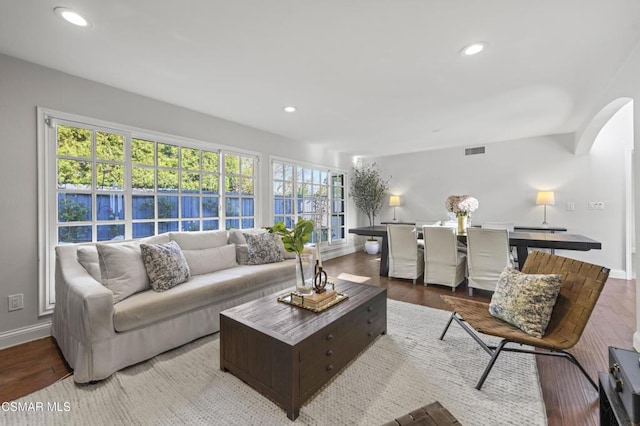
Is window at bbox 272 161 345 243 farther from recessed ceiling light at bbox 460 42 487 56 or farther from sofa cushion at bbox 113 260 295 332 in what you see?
recessed ceiling light at bbox 460 42 487 56

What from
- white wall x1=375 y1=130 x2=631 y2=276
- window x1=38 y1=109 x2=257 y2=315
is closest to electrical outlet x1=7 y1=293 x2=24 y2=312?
window x1=38 y1=109 x2=257 y2=315

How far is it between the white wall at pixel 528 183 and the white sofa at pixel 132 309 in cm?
475

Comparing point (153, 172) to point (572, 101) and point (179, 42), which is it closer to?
point (179, 42)

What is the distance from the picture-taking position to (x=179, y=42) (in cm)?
213

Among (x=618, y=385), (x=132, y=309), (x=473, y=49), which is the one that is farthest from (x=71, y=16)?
(x=618, y=385)

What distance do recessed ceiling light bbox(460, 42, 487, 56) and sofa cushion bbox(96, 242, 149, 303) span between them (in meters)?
3.29

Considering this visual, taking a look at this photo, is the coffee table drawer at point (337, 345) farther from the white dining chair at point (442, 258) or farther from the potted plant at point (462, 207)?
the potted plant at point (462, 207)

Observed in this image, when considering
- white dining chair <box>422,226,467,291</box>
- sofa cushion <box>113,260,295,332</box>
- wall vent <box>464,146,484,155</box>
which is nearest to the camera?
sofa cushion <box>113,260,295,332</box>

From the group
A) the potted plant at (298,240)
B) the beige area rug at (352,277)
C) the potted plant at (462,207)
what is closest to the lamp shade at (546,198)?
the potted plant at (462,207)

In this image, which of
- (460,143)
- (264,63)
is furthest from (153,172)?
(460,143)

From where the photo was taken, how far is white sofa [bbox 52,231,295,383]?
1833 mm

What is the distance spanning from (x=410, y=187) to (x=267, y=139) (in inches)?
147

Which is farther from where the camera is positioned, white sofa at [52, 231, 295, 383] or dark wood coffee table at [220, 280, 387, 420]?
white sofa at [52, 231, 295, 383]

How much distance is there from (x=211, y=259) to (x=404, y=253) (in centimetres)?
279
